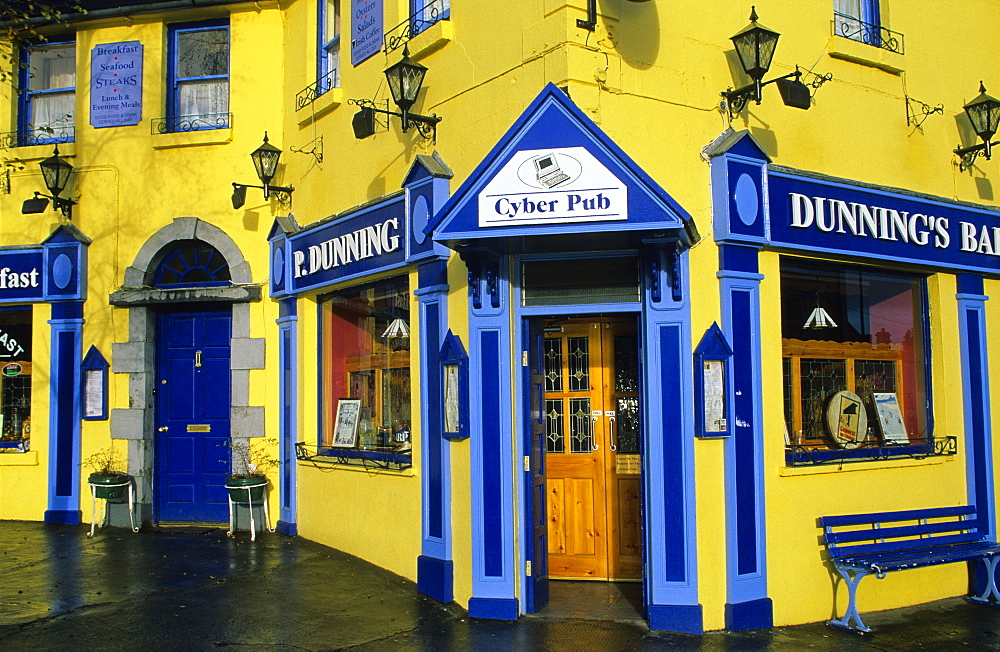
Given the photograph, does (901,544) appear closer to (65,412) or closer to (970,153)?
(970,153)

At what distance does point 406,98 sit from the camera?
24.1 ft

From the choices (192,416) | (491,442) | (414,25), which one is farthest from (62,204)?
(491,442)

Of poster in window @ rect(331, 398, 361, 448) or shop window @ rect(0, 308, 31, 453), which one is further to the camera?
shop window @ rect(0, 308, 31, 453)

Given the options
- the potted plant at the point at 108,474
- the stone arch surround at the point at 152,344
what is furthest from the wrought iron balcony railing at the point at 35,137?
the potted plant at the point at 108,474

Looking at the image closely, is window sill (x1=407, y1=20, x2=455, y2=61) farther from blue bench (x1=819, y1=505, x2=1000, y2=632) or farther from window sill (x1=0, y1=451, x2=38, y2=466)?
window sill (x1=0, y1=451, x2=38, y2=466)

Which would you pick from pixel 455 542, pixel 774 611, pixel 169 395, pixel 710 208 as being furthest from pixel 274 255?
pixel 774 611

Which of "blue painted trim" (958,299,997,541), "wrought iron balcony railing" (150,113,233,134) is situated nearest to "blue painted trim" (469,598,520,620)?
"blue painted trim" (958,299,997,541)

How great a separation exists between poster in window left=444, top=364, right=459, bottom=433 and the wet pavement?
1.48m

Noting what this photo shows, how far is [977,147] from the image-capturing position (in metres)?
8.37

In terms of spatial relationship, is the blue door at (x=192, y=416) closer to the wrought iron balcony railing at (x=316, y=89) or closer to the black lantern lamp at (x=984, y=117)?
the wrought iron balcony railing at (x=316, y=89)

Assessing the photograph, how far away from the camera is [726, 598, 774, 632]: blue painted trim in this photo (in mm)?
6602

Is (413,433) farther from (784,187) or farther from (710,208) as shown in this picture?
(784,187)

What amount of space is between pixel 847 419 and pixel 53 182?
9242mm

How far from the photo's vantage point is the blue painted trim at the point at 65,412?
10.6m
